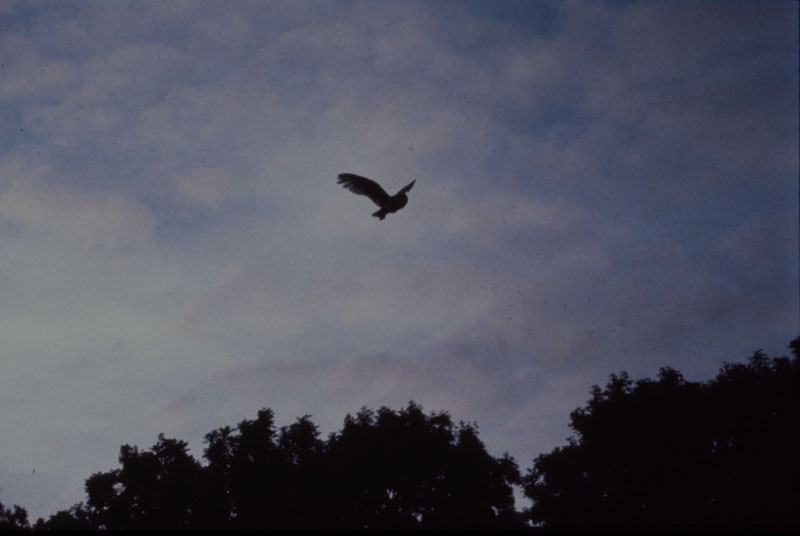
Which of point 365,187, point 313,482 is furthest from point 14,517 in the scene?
point 365,187

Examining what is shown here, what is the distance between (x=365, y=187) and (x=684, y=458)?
32.7 meters

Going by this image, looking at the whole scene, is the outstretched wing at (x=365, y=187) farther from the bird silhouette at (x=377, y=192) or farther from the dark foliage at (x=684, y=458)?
the dark foliage at (x=684, y=458)

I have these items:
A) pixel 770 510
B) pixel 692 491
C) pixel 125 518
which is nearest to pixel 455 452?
pixel 692 491

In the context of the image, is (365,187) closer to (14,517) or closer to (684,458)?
(684,458)

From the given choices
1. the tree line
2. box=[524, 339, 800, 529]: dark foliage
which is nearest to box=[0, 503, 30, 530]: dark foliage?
the tree line

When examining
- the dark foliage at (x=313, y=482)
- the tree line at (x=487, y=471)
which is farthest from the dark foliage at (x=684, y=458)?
the dark foliage at (x=313, y=482)

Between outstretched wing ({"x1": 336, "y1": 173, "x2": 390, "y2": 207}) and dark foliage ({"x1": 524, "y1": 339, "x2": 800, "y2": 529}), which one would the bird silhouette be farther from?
dark foliage ({"x1": 524, "y1": 339, "x2": 800, "y2": 529})

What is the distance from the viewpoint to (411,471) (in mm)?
40594

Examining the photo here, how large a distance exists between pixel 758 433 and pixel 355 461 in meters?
27.9

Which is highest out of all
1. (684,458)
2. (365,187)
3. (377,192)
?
(365,187)

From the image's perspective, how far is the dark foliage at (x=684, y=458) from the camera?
32750 millimetres

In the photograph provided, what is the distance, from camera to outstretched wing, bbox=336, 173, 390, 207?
14719 mm

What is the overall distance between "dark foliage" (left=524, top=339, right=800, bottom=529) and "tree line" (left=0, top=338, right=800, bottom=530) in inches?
3.4

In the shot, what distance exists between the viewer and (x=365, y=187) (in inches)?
585
